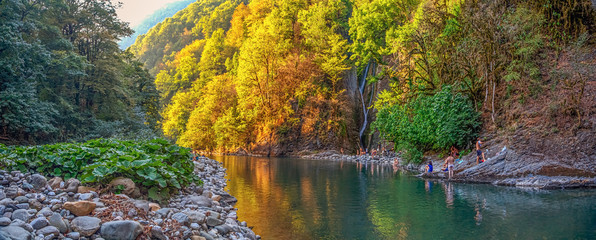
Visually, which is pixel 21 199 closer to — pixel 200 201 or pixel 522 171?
pixel 200 201

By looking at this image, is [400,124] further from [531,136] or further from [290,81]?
[290,81]

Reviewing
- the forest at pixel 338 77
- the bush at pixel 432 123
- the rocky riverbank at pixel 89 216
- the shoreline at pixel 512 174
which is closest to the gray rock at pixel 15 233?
the rocky riverbank at pixel 89 216

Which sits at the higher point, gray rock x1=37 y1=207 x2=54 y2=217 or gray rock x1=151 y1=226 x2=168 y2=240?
gray rock x1=37 y1=207 x2=54 y2=217

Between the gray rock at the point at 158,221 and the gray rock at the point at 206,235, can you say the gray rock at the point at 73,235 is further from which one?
the gray rock at the point at 206,235

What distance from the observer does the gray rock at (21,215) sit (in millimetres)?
5156

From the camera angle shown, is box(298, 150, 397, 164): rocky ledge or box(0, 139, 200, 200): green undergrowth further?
box(298, 150, 397, 164): rocky ledge

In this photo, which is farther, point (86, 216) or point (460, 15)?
point (460, 15)

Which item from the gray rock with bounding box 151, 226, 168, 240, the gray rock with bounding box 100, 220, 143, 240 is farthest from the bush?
the gray rock with bounding box 100, 220, 143, 240

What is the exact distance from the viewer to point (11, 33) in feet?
50.5

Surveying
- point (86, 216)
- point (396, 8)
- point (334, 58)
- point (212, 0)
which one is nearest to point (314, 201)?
point (86, 216)

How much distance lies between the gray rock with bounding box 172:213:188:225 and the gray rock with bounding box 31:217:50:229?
210 cm

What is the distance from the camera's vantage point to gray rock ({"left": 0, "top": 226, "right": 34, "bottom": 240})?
4.34 m

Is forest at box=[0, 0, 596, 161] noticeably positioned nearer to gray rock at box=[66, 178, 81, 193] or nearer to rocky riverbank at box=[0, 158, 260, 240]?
gray rock at box=[66, 178, 81, 193]

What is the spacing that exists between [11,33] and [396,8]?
26.0 metres
